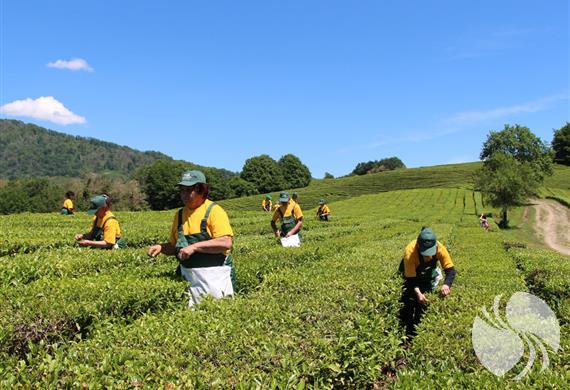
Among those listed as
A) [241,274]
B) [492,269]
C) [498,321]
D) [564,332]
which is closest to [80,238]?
[241,274]

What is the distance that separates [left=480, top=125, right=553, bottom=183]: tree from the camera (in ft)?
→ 239

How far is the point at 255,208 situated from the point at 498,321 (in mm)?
66455

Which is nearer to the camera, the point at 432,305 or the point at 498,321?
the point at 498,321

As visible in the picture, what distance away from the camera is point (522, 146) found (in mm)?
75625

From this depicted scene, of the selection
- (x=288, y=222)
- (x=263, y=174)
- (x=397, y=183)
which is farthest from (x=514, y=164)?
(x=263, y=174)

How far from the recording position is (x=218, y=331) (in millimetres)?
4723

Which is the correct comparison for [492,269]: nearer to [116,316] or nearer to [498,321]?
[498,321]

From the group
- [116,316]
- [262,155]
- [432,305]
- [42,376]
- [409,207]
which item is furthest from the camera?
[262,155]

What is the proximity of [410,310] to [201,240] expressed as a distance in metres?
4.28

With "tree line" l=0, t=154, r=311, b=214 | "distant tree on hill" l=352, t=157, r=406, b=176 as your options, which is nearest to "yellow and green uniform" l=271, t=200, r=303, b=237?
"tree line" l=0, t=154, r=311, b=214

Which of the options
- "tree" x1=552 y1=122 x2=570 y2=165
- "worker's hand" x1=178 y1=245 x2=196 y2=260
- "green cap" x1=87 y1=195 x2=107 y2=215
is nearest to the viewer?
"worker's hand" x1=178 y1=245 x2=196 y2=260

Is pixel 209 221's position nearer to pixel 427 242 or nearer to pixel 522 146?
pixel 427 242

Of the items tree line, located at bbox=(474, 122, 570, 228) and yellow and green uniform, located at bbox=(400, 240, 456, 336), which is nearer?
yellow and green uniform, located at bbox=(400, 240, 456, 336)

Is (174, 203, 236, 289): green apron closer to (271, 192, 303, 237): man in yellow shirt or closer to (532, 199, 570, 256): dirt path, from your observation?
(271, 192, 303, 237): man in yellow shirt
